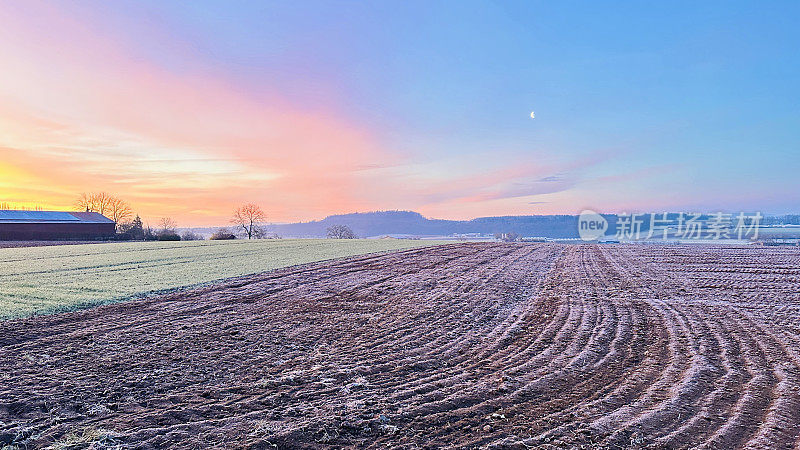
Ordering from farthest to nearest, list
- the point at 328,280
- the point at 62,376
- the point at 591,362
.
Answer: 1. the point at 328,280
2. the point at 591,362
3. the point at 62,376

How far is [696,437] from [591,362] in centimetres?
248

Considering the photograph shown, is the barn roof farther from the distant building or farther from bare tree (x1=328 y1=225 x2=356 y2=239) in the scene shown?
bare tree (x1=328 y1=225 x2=356 y2=239)

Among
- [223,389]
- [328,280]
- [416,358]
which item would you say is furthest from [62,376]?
[328,280]

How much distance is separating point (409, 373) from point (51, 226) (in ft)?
273

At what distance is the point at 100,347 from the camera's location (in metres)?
8.13

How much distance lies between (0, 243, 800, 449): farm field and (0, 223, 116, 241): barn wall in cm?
6986

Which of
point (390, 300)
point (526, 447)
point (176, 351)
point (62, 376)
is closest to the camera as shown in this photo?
point (526, 447)

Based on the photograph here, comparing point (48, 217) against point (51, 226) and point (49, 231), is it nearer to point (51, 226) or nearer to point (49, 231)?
point (51, 226)

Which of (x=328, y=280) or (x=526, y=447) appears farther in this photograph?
(x=328, y=280)

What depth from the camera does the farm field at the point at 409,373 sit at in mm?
4801

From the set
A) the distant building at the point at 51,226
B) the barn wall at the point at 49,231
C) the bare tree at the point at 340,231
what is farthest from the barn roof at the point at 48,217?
the bare tree at the point at 340,231

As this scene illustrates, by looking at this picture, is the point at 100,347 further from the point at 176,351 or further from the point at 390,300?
the point at 390,300

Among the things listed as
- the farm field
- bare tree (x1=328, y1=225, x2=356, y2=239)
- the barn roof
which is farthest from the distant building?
the farm field

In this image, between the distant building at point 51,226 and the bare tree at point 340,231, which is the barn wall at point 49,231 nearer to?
the distant building at point 51,226
